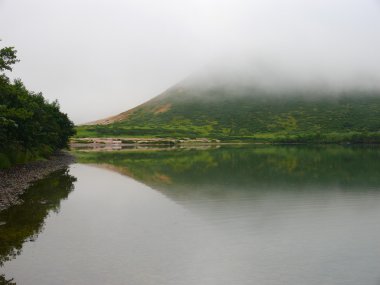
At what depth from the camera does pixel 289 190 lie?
48344 millimetres

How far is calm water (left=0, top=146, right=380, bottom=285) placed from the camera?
67.5 feet

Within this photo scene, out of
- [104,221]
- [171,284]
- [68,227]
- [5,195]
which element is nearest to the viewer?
[171,284]

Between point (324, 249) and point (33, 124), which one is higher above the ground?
point (33, 124)

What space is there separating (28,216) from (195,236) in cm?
1368

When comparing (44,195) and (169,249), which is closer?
(169,249)

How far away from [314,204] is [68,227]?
2028 cm

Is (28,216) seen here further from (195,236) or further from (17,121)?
(17,121)

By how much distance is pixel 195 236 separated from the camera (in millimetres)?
27594

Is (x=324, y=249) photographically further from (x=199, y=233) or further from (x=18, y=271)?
(x=18, y=271)

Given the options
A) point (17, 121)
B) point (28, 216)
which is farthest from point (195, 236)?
point (17, 121)

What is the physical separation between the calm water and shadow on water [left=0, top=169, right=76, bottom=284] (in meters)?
0.08

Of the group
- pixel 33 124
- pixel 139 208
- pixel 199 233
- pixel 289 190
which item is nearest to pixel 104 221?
pixel 139 208

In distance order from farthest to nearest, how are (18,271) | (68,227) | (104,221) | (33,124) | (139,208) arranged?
(33,124) < (139,208) < (104,221) < (68,227) < (18,271)

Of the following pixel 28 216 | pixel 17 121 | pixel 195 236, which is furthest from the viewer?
pixel 17 121
